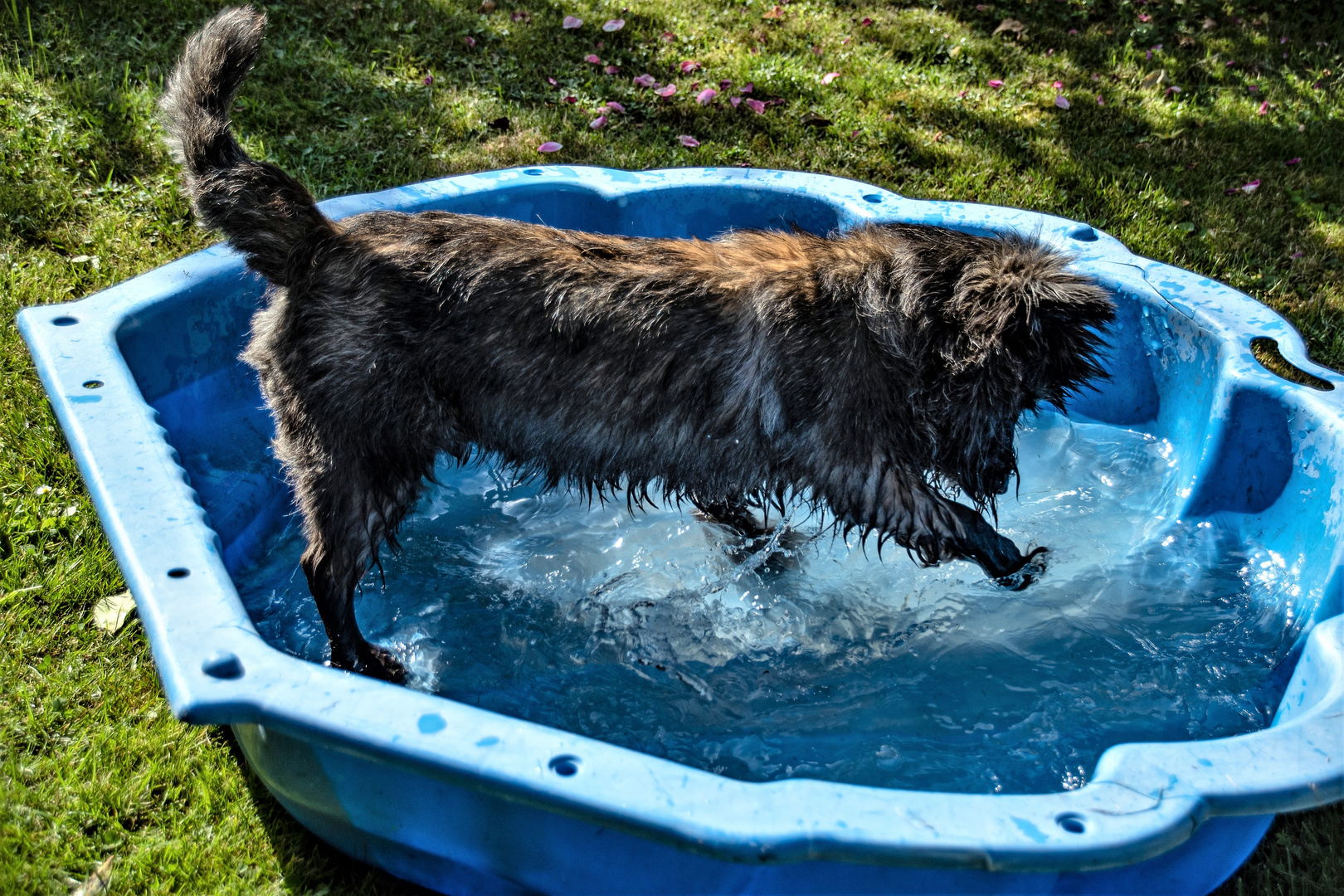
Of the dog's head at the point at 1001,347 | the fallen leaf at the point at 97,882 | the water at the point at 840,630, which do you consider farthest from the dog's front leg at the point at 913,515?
the fallen leaf at the point at 97,882

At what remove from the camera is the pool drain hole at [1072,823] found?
1841mm

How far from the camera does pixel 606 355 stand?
2840mm

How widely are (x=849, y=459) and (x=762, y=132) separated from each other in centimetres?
350

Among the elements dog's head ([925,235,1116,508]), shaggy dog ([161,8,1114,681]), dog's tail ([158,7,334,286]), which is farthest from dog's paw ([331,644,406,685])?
dog's head ([925,235,1116,508])

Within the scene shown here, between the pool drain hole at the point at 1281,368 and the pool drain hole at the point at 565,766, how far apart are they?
2865 millimetres

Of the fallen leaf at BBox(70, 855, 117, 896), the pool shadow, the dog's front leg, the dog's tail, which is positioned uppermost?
the dog's tail

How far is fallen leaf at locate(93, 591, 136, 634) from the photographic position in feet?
10.2

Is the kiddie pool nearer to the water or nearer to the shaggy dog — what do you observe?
the water

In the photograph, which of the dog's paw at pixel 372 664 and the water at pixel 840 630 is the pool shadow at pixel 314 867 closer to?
the dog's paw at pixel 372 664

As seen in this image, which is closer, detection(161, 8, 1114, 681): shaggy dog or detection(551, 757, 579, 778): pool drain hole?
detection(551, 757, 579, 778): pool drain hole

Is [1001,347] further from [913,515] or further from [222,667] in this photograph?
[222,667]

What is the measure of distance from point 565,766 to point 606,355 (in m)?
1.23

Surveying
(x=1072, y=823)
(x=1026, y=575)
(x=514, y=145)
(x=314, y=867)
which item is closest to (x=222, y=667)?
(x=314, y=867)

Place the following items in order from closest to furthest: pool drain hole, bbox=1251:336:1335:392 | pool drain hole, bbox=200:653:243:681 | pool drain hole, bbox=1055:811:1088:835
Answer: pool drain hole, bbox=1055:811:1088:835 < pool drain hole, bbox=200:653:243:681 < pool drain hole, bbox=1251:336:1335:392
